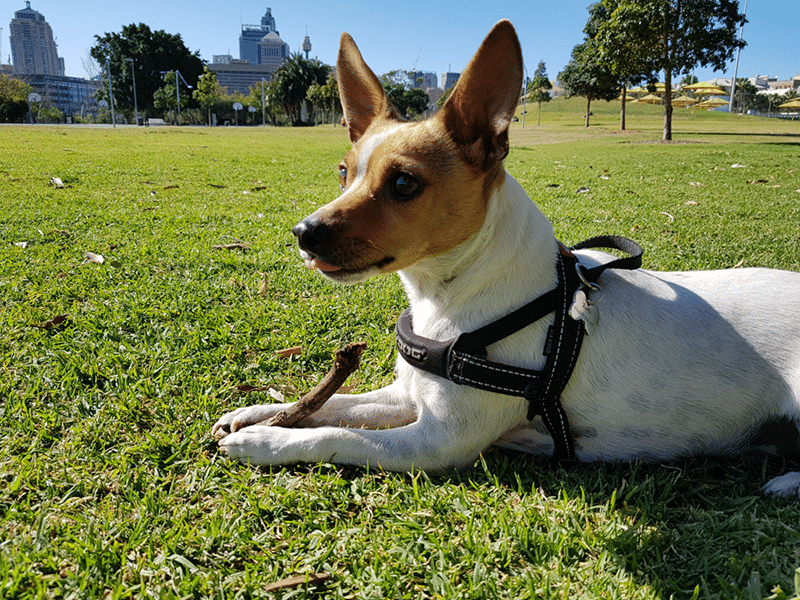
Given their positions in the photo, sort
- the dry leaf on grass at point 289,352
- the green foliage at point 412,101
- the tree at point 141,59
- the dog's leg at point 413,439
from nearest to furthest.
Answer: the dog's leg at point 413,439 < the dry leaf on grass at point 289,352 < the tree at point 141,59 < the green foliage at point 412,101

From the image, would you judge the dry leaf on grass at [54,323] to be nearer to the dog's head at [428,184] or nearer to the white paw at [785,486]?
the dog's head at [428,184]

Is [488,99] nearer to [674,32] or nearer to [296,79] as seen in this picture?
[674,32]

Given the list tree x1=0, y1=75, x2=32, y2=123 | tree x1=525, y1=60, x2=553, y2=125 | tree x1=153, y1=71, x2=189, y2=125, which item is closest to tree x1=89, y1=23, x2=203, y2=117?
tree x1=153, y1=71, x2=189, y2=125

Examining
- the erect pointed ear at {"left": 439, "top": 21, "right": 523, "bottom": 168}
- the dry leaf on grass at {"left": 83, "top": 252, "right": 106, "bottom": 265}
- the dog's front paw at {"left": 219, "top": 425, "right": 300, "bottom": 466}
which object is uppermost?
the erect pointed ear at {"left": 439, "top": 21, "right": 523, "bottom": 168}

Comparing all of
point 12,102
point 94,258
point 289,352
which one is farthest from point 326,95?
point 289,352

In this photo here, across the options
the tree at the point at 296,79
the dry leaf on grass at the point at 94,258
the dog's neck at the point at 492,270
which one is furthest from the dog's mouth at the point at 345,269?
the tree at the point at 296,79

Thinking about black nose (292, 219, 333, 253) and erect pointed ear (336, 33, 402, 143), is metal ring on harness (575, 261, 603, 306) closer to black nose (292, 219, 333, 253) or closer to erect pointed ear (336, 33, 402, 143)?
black nose (292, 219, 333, 253)
